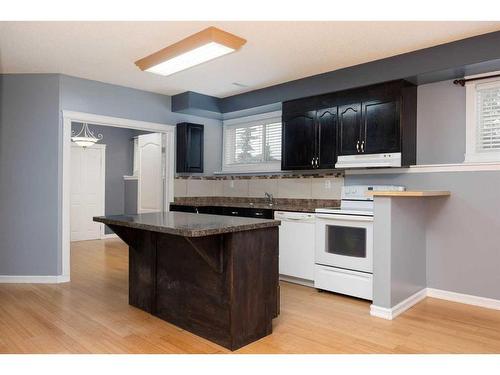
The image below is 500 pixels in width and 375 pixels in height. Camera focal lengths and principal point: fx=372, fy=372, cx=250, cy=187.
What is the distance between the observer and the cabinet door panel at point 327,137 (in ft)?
13.9

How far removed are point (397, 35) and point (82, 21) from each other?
2.62 metres

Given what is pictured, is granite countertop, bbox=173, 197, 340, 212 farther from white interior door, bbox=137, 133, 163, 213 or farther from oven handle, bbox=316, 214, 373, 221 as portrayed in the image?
white interior door, bbox=137, 133, 163, 213

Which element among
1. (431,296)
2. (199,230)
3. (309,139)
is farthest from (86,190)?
(431,296)

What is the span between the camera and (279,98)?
15.8 ft

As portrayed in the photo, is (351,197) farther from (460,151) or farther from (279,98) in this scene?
(279,98)

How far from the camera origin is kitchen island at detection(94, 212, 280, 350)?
2.51m

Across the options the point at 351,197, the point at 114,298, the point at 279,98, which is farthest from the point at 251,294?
the point at 279,98

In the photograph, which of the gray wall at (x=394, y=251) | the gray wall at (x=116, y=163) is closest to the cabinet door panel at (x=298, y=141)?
the gray wall at (x=394, y=251)

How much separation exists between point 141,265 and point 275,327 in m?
1.30

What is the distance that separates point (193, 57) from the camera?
2.79m

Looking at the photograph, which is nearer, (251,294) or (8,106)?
(251,294)

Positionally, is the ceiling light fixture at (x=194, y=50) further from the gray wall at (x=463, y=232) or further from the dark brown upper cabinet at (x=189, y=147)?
the gray wall at (x=463, y=232)

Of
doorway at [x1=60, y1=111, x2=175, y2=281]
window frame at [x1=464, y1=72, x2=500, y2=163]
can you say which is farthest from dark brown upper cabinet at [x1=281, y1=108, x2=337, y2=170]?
doorway at [x1=60, y1=111, x2=175, y2=281]

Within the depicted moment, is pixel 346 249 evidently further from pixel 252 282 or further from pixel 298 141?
pixel 298 141
